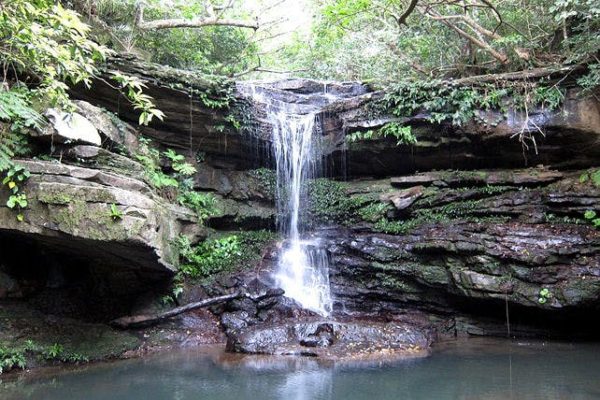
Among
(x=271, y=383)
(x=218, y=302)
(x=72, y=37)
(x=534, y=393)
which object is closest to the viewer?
(x=72, y=37)

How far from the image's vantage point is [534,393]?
16.2ft

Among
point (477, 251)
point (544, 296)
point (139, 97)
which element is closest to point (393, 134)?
point (477, 251)

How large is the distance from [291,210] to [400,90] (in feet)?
13.0

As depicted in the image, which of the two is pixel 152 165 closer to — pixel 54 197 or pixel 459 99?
pixel 54 197

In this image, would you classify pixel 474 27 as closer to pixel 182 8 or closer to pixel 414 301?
pixel 414 301

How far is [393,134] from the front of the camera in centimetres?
981

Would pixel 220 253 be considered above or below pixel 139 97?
below

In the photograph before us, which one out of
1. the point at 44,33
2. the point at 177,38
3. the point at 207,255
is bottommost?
the point at 207,255

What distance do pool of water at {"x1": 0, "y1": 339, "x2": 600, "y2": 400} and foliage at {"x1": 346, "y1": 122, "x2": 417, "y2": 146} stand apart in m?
4.65

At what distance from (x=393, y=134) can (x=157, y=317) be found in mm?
6369

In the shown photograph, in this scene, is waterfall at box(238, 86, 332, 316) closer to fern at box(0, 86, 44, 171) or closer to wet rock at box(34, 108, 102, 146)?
wet rock at box(34, 108, 102, 146)

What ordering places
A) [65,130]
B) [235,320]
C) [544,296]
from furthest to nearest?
1. [235,320]
2. [544,296]
3. [65,130]

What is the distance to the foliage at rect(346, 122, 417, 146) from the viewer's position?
959 cm

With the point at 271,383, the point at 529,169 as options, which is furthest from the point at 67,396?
the point at 529,169
